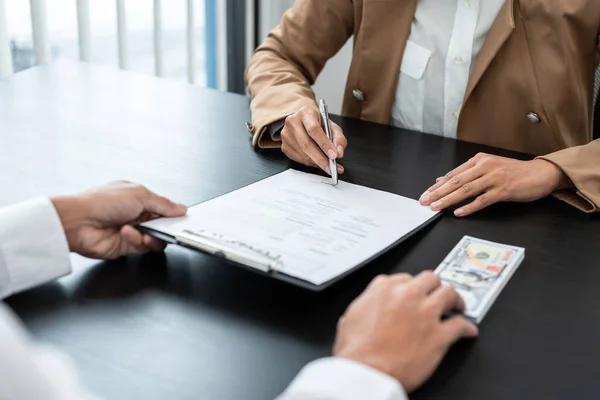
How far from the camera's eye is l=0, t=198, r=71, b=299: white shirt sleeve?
80cm

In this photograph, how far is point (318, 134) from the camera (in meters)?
1.19

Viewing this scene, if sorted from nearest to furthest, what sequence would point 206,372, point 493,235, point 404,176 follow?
point 206,372
point 493,235
point 404,176

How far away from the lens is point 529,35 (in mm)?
1384

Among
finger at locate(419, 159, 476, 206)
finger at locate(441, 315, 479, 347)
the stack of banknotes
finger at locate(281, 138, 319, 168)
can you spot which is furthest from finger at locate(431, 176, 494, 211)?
finger at locate(441, 315, 479, 347)

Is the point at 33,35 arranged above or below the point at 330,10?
below

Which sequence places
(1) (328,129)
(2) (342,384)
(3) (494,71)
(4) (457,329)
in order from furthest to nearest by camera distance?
(3) (494,71) < (1) (328,129) < (4) (457,329) < (2) (342,384)

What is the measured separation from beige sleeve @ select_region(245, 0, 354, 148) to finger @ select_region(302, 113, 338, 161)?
230mm

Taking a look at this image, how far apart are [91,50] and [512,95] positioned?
4.65 feet

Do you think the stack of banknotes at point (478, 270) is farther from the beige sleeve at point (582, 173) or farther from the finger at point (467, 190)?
the beige sleeve at point (582, 173)

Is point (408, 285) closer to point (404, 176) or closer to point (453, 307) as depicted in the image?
point (453, 307)

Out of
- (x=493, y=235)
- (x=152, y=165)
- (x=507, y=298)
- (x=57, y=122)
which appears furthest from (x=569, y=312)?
(x=57, y=122)

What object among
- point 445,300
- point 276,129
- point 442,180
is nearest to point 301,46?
point 276,129

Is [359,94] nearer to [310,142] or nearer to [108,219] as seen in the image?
[310,142]

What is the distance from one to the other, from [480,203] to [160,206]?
1.54 feet
